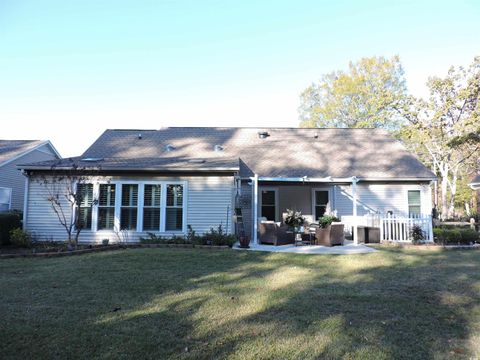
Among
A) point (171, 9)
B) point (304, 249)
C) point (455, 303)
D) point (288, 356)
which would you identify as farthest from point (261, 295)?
point (171, 9)

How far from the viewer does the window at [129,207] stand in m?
11.2

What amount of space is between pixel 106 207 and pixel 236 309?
815cm

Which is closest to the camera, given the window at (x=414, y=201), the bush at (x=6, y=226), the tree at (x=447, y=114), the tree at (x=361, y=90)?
the bush at (x=6, y=226)

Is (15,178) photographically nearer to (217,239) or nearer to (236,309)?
(217,239)

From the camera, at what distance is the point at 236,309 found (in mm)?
4395

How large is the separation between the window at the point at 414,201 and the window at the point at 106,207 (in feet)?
37.8

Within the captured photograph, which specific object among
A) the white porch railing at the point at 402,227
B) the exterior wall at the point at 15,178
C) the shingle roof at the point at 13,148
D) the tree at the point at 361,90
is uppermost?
the tree at the point at 361,90

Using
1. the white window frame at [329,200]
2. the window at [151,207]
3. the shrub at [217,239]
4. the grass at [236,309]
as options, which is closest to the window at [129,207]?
the window at [151,207]

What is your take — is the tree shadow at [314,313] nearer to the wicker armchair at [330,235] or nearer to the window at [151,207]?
the wicker armchair at [330,235]

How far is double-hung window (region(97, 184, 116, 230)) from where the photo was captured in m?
11.2

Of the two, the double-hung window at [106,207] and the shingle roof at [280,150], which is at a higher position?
the shingle roof at [280,150]

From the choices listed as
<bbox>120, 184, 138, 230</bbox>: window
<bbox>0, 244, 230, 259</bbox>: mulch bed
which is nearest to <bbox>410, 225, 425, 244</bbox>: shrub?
<bbox>0, 244, 230, 259</bbox>: mulch bed

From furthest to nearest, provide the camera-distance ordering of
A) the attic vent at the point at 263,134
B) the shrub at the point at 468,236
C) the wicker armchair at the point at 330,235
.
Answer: the attic vent at the point at 263,134, the shrub at the point at 468,236, the wicker armchair at the point at 330,235

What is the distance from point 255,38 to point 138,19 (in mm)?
5119
